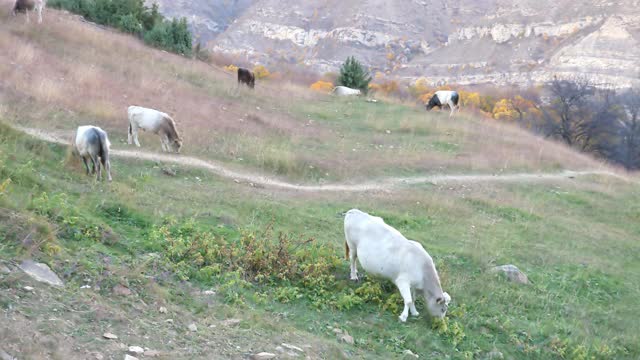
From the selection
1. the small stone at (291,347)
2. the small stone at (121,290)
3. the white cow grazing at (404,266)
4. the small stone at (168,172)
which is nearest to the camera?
the small stone at (291,347)

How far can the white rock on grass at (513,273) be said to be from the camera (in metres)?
11.4

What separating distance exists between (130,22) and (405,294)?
28476mm

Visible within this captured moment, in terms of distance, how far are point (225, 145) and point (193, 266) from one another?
9.97 m

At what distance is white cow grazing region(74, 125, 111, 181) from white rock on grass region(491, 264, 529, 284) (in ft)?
25.3

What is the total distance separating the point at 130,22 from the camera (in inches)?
1298

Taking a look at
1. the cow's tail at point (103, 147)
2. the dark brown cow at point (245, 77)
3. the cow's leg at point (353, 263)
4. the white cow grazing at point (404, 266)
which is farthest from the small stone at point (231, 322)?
the dark brown cow at point (245, 77)

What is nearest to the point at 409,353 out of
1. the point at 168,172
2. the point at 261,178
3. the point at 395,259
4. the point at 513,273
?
the point at 395,259

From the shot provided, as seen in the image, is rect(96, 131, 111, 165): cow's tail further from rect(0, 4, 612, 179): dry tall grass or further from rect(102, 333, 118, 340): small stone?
rect(102, 333, 118, 340): small stone

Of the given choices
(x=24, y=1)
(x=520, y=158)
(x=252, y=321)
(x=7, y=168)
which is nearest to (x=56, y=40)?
(x=24, y=1)

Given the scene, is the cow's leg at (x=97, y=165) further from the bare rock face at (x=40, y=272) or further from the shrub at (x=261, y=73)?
the shrub at (x=261, y=73)

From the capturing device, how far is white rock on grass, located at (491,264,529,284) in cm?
1144

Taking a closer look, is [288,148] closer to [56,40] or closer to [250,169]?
[250,169]

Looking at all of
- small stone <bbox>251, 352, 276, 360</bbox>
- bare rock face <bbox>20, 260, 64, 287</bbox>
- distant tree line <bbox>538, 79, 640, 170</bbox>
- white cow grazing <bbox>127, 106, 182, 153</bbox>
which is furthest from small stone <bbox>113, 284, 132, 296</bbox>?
distant tree line <bbox>538, 79, 640, 170</bbox>

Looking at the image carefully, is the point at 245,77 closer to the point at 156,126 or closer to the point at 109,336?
the point at 156,126
